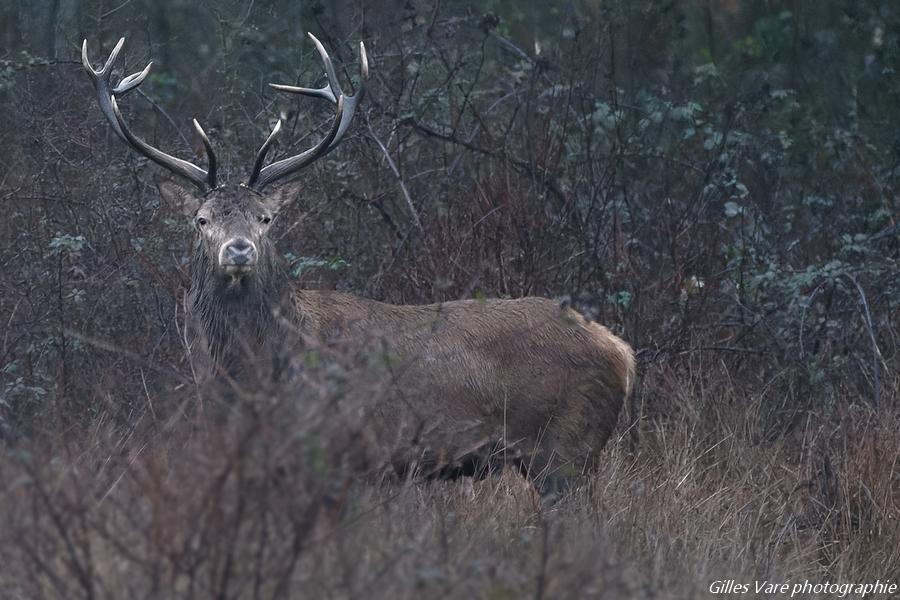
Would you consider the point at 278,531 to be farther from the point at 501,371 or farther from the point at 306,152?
the point at 306,152

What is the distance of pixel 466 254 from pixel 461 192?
2.95ft

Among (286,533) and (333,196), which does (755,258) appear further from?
(286,533)

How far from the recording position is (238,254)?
22.6 ft

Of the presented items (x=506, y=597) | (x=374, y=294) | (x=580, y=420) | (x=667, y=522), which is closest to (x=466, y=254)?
(x=374, y=294)

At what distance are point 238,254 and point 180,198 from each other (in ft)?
3.05

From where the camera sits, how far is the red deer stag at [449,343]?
23.4ft

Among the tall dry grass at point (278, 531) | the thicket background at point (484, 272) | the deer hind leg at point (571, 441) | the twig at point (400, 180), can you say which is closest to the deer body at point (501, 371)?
the deer hind leg at point (571, 441)

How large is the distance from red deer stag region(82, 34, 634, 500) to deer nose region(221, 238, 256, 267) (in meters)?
0.03

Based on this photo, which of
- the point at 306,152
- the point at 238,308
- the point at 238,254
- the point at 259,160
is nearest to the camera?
the point at 238,254

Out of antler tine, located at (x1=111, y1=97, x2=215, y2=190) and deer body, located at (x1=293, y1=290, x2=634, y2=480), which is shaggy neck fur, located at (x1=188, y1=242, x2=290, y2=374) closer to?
deer body, located at (x1=293, y1=290, x2=634, y2=480)

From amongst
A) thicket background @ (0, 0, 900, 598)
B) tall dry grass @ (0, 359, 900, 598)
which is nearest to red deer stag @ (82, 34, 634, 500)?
thicket background @ (0, 0, 900, 598)

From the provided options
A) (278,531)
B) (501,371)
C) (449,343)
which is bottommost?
(501,371)

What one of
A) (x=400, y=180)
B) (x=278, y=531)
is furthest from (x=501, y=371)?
(x=278, y=531)

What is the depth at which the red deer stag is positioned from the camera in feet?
23.4
